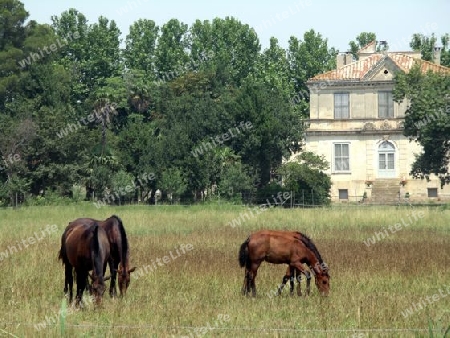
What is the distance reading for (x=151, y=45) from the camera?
3846 inches

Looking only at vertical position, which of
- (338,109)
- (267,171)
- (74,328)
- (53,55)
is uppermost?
(53,55)

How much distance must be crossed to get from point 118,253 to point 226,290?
2396mm

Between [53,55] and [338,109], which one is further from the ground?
[53,55]

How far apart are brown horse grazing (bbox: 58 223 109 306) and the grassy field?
1.21 feet

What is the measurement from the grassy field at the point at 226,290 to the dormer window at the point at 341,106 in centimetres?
3596

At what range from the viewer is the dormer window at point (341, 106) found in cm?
6925

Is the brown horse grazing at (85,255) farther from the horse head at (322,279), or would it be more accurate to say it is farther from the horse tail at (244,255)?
the horse head at (322,279)

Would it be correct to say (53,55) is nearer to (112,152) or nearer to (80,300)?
(112,152)

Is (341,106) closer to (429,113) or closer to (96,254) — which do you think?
(429,113)

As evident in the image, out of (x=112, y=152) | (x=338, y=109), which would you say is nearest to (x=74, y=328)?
(x=112, y=152)

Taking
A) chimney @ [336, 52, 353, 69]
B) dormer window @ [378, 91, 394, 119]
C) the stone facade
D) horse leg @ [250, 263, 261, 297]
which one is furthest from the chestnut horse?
chimney @ [336, 52, 353, 69]

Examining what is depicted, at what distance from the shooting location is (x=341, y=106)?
69438 mm

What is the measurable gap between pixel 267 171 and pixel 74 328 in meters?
50.0

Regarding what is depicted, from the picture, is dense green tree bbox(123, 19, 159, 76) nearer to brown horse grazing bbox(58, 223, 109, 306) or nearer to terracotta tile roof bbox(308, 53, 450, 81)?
terracotta tile roof bbox(308, 53, 450, 81)
